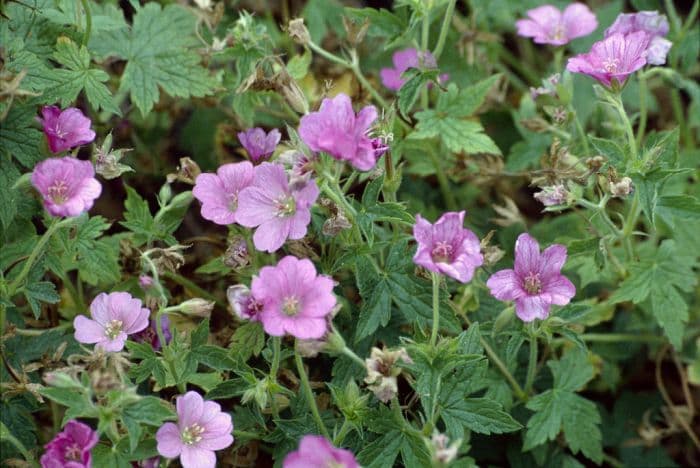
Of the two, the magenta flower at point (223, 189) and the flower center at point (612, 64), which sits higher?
the flower center at point (612, 64)

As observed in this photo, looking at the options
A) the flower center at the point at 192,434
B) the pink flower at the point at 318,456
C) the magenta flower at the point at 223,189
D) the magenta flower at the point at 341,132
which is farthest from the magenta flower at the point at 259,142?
the pink flower at the point at 318,456

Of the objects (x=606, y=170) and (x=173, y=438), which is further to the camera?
(x=606, y=170)

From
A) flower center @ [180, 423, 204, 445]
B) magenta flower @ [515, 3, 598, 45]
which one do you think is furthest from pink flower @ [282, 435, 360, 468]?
magenta flower @ [515, 3, 598, 45]

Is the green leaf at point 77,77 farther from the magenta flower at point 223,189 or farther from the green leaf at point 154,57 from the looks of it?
the magenta flower at point 223,189

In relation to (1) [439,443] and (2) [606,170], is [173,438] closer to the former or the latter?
(1) [439,443]

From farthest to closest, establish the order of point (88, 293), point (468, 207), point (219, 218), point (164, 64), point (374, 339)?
point (468, 207) < point (88, 293) < point (164, 64) < point (374, 339) < point (219, 218)

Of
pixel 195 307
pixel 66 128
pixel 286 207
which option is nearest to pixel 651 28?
pixel 286 207

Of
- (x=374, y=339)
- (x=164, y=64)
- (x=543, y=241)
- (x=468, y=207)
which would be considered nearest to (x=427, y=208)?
(x=468, y=207)
